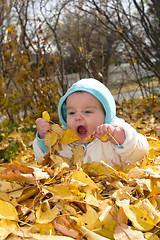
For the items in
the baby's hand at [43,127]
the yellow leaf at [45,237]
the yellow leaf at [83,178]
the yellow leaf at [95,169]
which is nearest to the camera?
the yellow leaf at [45,237]

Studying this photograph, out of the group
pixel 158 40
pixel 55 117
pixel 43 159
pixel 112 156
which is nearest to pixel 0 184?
pixel 43 159

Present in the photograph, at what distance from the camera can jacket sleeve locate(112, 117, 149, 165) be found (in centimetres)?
163

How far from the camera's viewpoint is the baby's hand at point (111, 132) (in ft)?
5.13

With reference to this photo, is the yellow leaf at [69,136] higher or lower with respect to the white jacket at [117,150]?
higher

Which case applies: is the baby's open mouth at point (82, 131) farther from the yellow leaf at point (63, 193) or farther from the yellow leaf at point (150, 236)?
the yellow leaf at point (150, 236)

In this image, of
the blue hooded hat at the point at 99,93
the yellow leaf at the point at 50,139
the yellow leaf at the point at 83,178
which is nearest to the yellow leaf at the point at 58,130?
the yellow leaf at the point at 50,139

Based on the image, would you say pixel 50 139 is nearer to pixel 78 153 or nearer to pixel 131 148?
pixel 78 153

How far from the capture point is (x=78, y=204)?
1238 mm

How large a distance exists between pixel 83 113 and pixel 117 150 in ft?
0.92

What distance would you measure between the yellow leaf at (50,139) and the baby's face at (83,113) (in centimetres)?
11

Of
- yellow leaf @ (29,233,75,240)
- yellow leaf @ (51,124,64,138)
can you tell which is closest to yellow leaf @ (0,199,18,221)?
yellow leaf @ (29,233,75,240)

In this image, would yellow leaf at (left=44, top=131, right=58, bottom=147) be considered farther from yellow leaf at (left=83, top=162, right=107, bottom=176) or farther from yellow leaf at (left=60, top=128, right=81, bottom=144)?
yellow leaf at (left=83, top=162, right=107, bottom=176)

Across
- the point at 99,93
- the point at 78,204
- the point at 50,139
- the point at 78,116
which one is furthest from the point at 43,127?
the point at 78,204

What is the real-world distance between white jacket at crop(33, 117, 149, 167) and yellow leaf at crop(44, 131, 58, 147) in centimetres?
13
